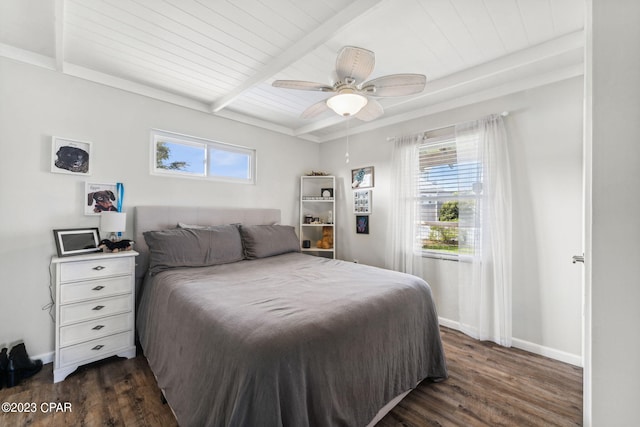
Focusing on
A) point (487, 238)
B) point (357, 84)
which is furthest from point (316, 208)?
point (357, 84)

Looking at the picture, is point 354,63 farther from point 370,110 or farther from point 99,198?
point 99,198

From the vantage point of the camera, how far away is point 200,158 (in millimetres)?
3145

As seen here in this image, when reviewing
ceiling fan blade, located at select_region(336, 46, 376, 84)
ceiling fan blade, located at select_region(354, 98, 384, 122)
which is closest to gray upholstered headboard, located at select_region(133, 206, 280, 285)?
ceiling fan blade, located at select_region(354, 98, 384, 122)

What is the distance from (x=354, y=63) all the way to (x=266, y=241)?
6.67 ft

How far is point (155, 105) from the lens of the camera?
108 inches

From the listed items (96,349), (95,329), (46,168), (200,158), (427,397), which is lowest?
(427,397)

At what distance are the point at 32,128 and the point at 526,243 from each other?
434 centimetres

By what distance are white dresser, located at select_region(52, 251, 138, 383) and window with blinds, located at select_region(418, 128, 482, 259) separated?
3022mm

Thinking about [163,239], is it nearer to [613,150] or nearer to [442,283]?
[613,150]

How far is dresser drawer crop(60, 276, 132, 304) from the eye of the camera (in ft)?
6.41

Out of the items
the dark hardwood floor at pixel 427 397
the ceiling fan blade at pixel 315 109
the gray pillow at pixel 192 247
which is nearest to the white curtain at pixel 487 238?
the dark hardwood floor at pixel 427 397

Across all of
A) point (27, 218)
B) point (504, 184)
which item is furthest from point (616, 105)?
point (27, 218)

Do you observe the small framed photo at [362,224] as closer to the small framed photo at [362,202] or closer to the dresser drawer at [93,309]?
the small framed photo at [362,202]

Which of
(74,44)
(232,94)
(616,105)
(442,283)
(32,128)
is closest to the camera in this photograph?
(616,105)
